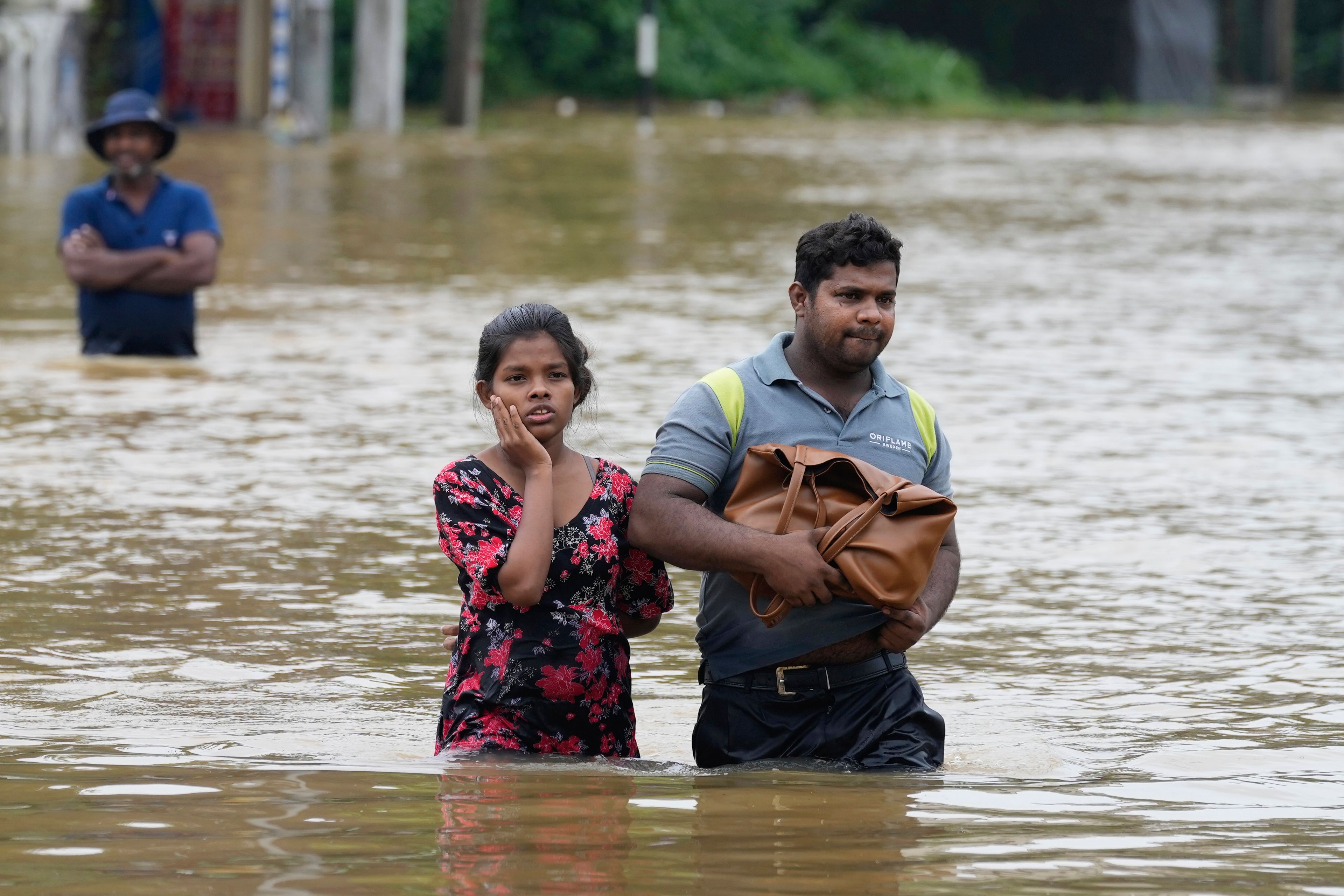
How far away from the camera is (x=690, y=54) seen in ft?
142

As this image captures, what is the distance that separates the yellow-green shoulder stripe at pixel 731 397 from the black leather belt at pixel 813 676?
47cm

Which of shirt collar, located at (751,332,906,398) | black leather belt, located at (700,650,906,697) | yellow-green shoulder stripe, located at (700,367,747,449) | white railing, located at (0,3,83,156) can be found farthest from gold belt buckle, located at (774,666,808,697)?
white railing, located at (0,3,83,156)

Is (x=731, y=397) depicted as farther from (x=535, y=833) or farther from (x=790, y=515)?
(x=535, y=833)

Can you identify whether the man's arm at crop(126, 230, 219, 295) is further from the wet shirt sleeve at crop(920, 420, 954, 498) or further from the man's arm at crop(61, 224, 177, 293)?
the wet shirt sleeve at crop(920, 420, 954, 498)

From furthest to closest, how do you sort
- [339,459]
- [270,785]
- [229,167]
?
[229,167] < [339,459] < [270,785]

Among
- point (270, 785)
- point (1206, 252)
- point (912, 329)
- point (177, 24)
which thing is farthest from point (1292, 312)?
point (177, 24)

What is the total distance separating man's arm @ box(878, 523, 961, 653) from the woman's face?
78 cm

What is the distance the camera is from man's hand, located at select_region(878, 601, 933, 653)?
4344 mm

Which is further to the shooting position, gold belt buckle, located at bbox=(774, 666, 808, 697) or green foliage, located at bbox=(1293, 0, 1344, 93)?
green foliage, located at bbox=(1293, 0, 1344, 93)

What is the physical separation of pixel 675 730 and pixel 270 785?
1.37 metres

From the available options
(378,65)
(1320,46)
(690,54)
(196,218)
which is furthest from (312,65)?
(1320,46)

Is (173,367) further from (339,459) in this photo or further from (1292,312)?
(1292,312)

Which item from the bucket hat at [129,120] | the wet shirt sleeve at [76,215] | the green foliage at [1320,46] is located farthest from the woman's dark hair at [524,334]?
the green foliage at [1320,46]

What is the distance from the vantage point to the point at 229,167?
77.7 feet
